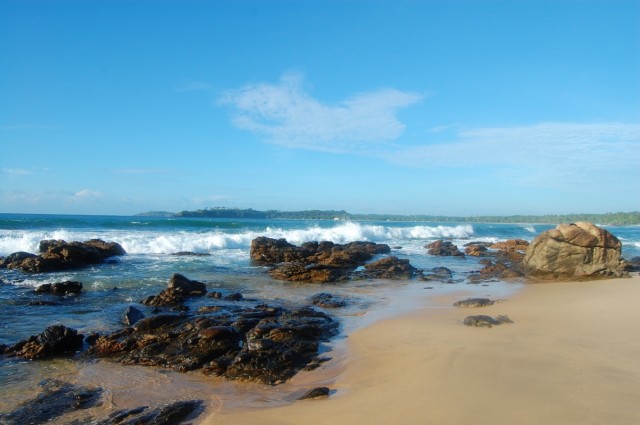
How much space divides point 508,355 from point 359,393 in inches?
104

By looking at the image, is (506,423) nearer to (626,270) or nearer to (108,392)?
(108,392)

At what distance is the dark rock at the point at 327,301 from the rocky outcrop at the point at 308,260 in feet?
12.7

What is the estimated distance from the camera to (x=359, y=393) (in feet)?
17.9

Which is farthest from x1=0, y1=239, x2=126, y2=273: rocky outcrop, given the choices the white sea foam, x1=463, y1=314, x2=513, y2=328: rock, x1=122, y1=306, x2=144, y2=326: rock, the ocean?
x1=463, y1=314, x2=513, y2=328: rock

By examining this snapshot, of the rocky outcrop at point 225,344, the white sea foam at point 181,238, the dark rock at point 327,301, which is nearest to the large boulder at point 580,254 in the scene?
the dark rock at point 327,301

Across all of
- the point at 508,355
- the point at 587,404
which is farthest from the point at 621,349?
the point at 587,404

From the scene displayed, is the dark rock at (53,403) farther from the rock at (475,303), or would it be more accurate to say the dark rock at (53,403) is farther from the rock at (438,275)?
the rock at (438,275)

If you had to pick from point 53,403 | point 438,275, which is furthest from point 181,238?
point 53,403

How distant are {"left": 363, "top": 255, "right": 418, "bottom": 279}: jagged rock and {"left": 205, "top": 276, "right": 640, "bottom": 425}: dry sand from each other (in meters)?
8.04

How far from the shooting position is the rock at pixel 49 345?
720cm

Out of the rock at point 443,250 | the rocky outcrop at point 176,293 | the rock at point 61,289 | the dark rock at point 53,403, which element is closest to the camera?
the dark rock at point 53,403

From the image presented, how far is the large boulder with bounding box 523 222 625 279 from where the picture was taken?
627 inches

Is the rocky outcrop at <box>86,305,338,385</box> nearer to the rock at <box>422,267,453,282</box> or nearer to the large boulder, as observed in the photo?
the rock at <box>422,267,453,282</box>

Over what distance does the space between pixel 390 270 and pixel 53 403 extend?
1454 centimetres
